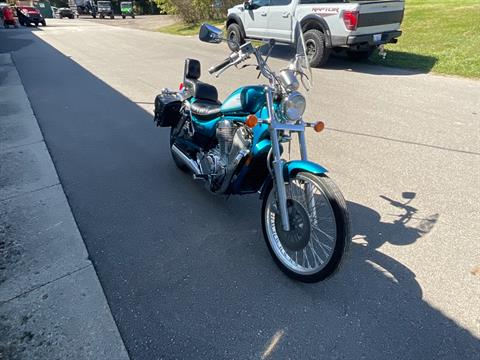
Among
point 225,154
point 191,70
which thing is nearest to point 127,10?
point 191,70

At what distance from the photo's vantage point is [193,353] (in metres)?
2.21

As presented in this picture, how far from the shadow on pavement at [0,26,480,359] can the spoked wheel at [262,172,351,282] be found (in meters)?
0.15

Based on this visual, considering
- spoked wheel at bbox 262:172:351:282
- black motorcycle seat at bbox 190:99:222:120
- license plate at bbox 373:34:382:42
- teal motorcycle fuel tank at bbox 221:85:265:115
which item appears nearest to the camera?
spoked wheel at bbox 262:172:351:282

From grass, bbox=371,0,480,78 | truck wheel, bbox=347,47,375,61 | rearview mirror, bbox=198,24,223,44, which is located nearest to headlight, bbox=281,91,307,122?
rearview mirror, bbox=198,24,223,44

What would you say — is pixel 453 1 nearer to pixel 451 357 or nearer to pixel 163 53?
pixel 163 53

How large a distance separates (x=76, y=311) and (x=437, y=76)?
30.7 feet

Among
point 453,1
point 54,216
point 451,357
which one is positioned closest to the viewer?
point 451,357

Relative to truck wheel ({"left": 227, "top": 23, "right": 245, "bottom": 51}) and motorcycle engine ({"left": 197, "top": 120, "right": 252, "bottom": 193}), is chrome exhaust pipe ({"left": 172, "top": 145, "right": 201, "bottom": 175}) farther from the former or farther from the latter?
truck wheel ({"left": 227, "top": 23, "right": 245, "bottom": 51})

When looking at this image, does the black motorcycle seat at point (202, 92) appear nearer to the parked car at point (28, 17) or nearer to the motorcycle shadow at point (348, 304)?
the motorcycle shadow at point (348, 304)

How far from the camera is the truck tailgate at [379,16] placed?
8.83 metres

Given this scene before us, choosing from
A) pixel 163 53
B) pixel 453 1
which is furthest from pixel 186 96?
pixel 453 1

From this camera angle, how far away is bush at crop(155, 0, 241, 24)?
74.6 ft

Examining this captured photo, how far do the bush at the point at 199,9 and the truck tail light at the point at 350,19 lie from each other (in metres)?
15.6

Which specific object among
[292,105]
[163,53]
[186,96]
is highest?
[292,105]
